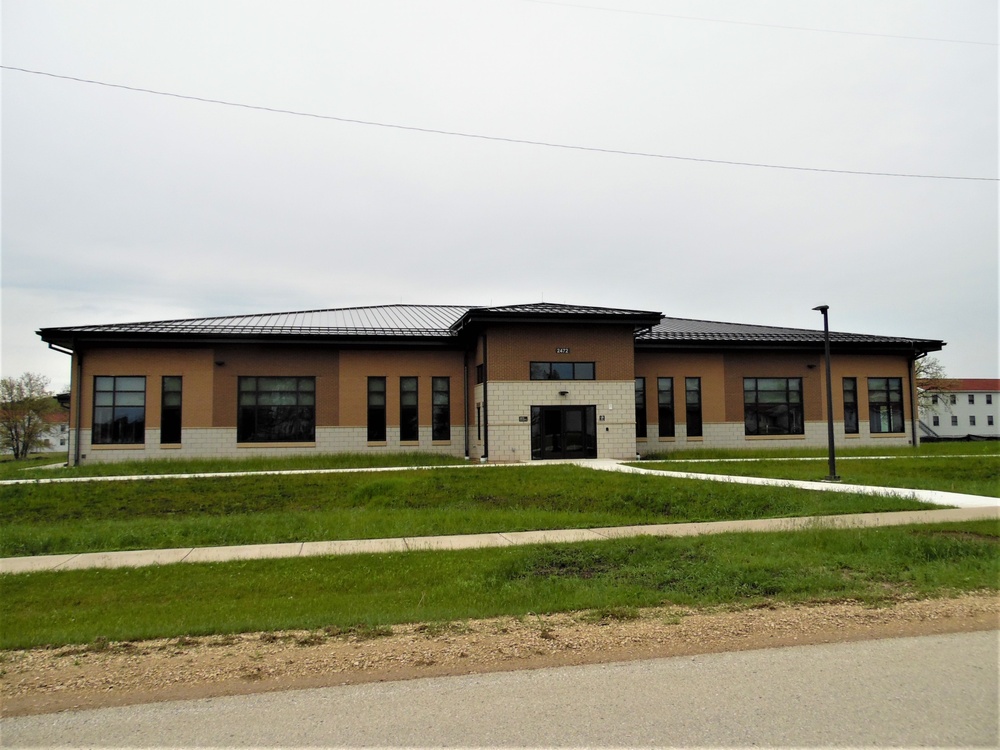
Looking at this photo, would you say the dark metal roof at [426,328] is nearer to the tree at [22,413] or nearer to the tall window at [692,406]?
the tall window at [692,406]

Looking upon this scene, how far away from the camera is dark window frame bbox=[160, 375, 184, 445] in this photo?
29.6m

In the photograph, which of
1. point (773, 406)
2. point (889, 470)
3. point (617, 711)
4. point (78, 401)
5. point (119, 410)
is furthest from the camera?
point (773, 406)

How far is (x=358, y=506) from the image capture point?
16.1 meters

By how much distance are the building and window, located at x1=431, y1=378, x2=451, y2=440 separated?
0.17 ft

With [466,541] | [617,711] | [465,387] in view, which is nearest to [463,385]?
[465,387]

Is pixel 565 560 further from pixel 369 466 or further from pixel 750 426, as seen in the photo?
pixel 750 426

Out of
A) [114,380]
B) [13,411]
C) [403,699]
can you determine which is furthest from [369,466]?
[13,411]

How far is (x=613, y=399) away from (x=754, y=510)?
48.9 ft

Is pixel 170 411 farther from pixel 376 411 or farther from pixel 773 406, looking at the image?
pixel 773 406

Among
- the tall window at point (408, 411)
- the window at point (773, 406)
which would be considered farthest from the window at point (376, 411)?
the window at point (773, 406)

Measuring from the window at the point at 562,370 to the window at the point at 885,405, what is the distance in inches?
648

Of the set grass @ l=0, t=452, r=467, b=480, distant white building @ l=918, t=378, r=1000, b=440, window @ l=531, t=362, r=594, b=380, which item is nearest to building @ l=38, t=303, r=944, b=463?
window @ l=531, t=362, r=594, b=380

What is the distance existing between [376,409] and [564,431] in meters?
8.35

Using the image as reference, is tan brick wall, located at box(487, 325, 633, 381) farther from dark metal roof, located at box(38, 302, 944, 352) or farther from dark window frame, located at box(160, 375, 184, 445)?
dark window frame, located at box(160, 375, 184, 445)
